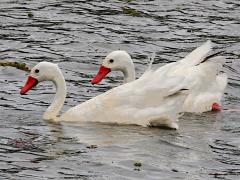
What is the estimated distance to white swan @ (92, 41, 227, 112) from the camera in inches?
670

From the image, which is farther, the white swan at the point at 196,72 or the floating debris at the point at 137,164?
the white swan at the point at 196,72

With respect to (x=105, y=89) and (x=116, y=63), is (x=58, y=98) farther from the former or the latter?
(x=105, y=89)

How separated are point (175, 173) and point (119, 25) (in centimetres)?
1155

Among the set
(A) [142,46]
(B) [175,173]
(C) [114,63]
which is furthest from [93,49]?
(B) [175,173]

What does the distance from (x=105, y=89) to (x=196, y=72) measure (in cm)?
187

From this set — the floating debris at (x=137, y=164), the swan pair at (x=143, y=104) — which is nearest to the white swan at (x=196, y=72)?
the swan pair at (x=143, y=104)

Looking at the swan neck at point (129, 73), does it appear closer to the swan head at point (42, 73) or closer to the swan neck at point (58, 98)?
the swan neck at point (58, 98)

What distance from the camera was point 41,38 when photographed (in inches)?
864

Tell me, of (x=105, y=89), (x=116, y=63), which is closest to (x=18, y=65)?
(x=105, y=89)

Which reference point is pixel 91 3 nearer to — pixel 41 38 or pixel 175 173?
pixel 41 38

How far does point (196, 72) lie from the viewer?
17078mm

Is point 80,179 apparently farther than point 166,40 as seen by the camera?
No

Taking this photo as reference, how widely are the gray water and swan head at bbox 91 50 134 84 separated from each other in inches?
→ 18.5

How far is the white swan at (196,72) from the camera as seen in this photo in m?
17.0
